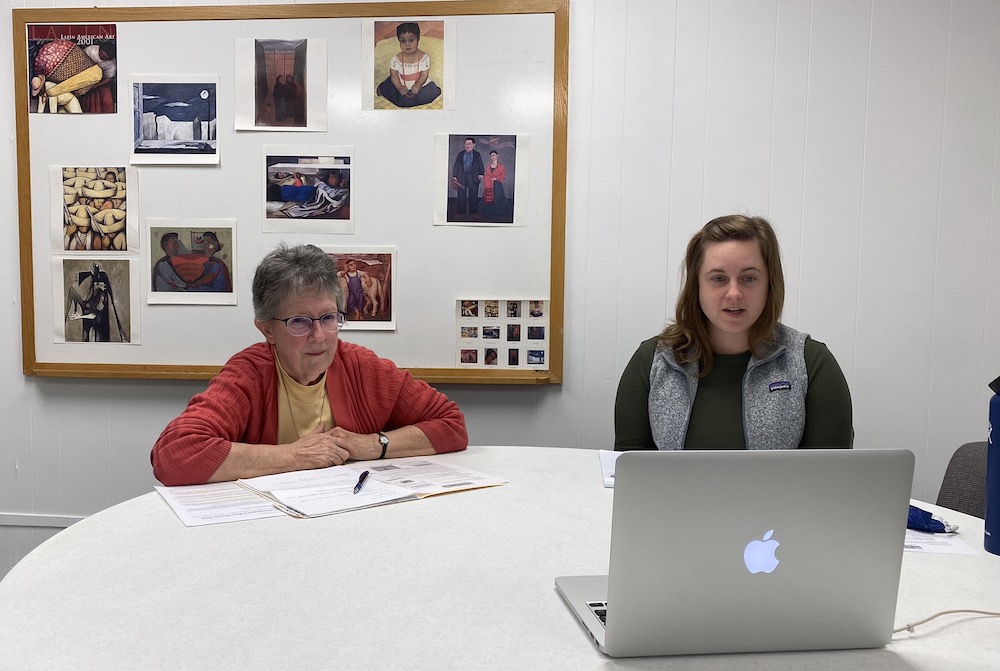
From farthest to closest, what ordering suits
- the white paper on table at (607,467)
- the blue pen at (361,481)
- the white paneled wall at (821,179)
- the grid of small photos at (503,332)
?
1. the grid of small photos at (503,332)
2. the white paneled wall at (821,179)
3. the white paper on table at (607,467)
4. the blue pen at (361,481)

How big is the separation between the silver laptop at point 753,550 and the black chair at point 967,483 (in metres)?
1.05

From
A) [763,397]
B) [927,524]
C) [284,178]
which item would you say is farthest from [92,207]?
[927,524]

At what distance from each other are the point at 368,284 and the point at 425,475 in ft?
3.48

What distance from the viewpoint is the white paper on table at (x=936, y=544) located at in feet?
4.01

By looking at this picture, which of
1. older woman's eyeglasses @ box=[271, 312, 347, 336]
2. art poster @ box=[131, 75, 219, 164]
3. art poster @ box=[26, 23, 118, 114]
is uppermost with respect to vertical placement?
art poster @ box=[26, 23, 118, 114]

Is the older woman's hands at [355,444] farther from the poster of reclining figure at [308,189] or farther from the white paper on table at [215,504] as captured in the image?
the poster of reclining figure at [308,189]

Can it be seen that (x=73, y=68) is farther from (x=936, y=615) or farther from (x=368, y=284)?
(x=936, y=615)

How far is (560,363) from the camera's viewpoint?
248 cm

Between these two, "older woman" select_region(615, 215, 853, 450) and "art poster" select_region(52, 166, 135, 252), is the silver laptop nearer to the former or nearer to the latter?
"older woman" select_region(615, 215, 853, 450)

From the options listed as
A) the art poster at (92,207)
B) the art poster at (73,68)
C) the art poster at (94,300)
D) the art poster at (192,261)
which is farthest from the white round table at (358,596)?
the art poster at (73,68)

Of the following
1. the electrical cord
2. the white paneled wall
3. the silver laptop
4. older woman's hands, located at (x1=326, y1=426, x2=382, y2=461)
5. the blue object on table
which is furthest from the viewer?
the white paneled wall

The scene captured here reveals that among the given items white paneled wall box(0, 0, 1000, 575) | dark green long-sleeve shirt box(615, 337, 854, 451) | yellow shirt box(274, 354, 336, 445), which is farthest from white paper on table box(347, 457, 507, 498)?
white paneled wall box(0, 0, 1000, 575)

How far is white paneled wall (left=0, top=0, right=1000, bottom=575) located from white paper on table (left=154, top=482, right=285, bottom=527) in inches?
52.3

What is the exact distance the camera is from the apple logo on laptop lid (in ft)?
2.62
